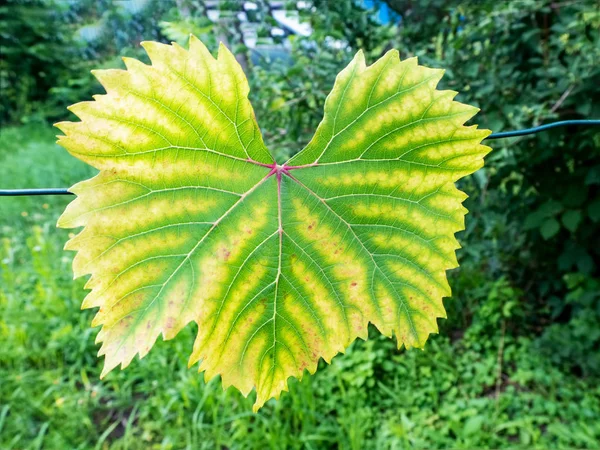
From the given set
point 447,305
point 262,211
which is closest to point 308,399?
point 447,305

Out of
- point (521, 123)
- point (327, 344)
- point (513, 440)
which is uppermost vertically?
point (327, 344)

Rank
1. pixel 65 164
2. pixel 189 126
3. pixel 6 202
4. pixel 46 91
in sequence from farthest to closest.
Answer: pixel 46 91 → pixel 65 164 → pixel 6 202 → pixel 189 126

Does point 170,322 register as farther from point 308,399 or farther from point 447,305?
point 447,305

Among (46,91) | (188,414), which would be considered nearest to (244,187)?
(188,414)

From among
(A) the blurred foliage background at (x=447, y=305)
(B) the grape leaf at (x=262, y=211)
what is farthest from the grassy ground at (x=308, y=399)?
(B) the grape leaf at (x=262, y=211)

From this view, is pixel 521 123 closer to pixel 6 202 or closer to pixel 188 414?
pixel 188 414

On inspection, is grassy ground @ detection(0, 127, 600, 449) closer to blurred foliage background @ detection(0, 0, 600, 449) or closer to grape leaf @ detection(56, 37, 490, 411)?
blurred foliage background @ detection(0, 0, 600, 449)
